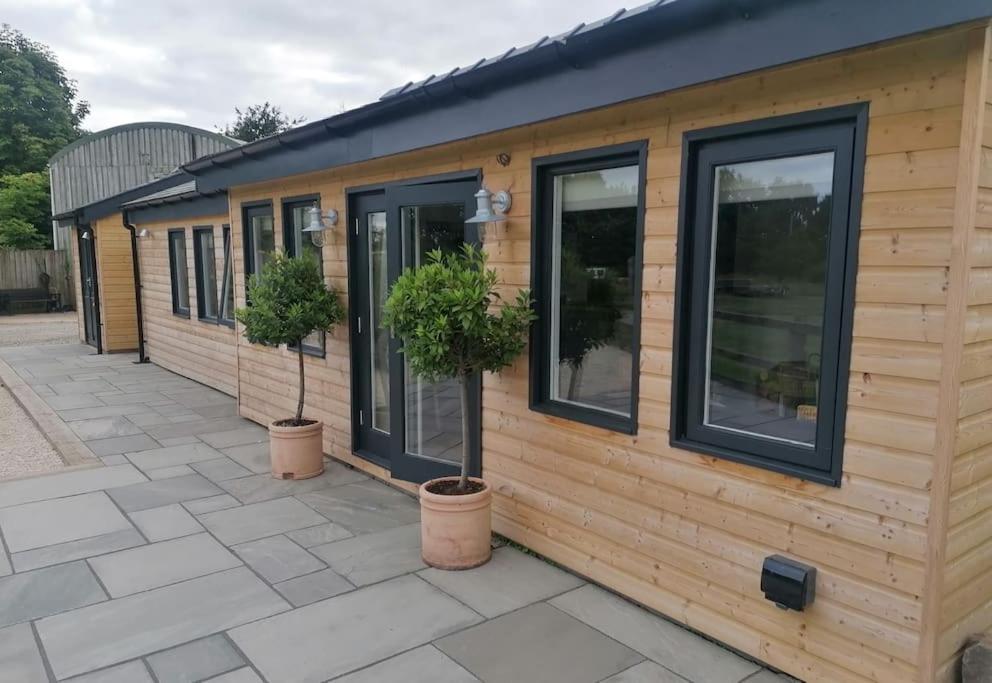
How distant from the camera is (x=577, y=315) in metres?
3.45

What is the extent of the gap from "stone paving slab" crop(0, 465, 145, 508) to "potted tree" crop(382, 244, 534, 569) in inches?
108

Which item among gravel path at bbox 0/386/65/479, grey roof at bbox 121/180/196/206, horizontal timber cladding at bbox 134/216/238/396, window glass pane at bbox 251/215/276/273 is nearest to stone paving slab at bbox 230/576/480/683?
gravel path at bbox 0/386/65/479

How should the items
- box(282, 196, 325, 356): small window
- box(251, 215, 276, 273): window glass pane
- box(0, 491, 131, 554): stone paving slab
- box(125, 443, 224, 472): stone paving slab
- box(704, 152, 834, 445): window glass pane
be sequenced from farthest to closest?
1. box(251, 215, 276, 273): window glass pane
2. box(282, 196, 325, 356): small window
3. box(125, 443, 224, 472): stone paving slab
4. box(0, 491, 131, 554): stone paving slab
5. box(704, 152, 834, 445): window glass pane

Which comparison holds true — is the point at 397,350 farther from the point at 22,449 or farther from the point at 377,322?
the point at 22,449

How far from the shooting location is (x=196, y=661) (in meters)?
2.67

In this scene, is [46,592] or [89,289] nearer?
[46,592]

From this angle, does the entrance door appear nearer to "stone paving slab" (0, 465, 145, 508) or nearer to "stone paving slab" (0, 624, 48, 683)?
"stone paving slab" (0, 465, 145, 508)

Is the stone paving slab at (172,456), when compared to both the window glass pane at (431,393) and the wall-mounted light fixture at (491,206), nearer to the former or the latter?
the window glass pane at (431,393)

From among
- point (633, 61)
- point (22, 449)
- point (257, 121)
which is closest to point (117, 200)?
point (22, 449)

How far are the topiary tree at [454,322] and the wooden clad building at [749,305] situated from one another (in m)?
0.22

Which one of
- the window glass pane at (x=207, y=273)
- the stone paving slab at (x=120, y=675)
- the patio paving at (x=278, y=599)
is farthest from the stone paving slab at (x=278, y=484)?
the window glass pane at (x=207, y=273)

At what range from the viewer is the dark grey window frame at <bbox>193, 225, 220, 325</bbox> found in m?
8.38

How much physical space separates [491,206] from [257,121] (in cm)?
3368

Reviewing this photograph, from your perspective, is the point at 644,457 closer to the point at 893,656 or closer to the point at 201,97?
the point at 893,656
